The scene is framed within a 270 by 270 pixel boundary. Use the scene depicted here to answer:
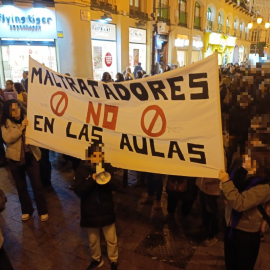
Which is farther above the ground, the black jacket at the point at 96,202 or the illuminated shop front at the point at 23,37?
the illuminated shop front at the point at 23,37

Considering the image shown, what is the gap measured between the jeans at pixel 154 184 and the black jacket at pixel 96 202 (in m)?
1.73

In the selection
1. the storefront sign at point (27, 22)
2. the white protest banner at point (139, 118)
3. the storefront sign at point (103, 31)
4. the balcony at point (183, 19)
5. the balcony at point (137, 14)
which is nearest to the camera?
the white protest banner at point (139, 118)

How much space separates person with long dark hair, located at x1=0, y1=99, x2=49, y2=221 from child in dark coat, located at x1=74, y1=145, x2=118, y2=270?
1464 millimetres

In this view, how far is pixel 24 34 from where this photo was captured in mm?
11086

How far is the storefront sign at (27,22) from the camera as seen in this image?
418 inches

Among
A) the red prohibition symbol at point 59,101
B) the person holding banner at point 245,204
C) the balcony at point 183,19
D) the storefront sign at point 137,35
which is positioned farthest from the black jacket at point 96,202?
the balcony at point 183,19

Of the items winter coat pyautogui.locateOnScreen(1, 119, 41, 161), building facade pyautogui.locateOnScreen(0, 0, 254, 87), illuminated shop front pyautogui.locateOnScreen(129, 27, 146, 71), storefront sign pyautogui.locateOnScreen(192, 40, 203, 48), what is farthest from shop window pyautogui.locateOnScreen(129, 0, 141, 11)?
winter coat pyautogui.locateOnScreen(1, 119, 41, 161)

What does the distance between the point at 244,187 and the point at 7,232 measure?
348 centimetres

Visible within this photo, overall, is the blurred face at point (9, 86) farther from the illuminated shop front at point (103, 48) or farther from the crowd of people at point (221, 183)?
the illuminated shop front at point (103, 48)

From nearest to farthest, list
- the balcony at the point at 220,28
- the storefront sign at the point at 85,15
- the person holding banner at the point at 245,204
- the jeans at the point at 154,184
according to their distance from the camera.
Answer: the person holding banner at the point at 245,204, the jeans at the point at 154,184, the storefront sign at the point at 85,15, the balcony at the point at 220,28

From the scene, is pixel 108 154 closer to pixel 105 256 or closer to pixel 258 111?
pixel 105 256

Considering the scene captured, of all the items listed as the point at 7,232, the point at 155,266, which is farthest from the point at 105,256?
the point at 7,232

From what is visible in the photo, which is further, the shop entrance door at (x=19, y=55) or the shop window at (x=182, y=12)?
the shop window at (x=182, y=12)

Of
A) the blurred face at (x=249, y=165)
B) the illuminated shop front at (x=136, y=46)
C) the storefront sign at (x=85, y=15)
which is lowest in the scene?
the blurred face at (x=249, y=165)
